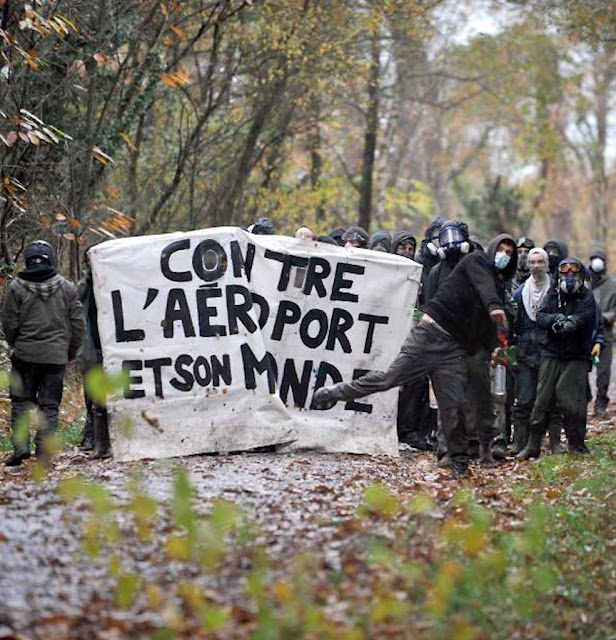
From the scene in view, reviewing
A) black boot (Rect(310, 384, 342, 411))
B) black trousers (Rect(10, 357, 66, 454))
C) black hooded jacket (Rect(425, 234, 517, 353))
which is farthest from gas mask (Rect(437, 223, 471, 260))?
black trousers (Rect(10, 357, 66, 454))

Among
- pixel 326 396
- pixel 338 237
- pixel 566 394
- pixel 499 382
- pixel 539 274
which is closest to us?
pixel 326 396

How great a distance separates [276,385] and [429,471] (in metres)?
1.62

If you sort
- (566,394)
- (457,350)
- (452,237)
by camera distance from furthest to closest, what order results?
1. (566,394)
2. (452,237)
3. (457,350)

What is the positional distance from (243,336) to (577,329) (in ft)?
10.4

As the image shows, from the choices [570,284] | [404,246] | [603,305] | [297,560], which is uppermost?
[404,246]

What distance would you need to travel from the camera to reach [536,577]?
7.14 metres

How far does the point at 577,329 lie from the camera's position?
12023mm

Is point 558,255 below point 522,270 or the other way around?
the other way around

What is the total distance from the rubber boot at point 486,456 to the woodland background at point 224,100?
17.5 feet

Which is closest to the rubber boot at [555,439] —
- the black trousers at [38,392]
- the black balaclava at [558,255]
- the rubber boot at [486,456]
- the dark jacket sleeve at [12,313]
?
the rubber boot at [486,456]

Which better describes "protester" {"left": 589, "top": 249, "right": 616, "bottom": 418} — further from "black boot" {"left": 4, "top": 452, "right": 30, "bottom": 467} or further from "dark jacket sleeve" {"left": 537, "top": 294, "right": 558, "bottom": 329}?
"black boot" {"left": 4, "top": 452, "right": 30, "bottom": 467}

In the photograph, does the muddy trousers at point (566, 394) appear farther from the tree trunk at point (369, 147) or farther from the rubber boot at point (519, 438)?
the tree trunk at point (369, 147)

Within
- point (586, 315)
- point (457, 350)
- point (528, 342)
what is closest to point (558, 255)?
point (528, 342)

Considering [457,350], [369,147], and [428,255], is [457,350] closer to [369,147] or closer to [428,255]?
[428,255]
